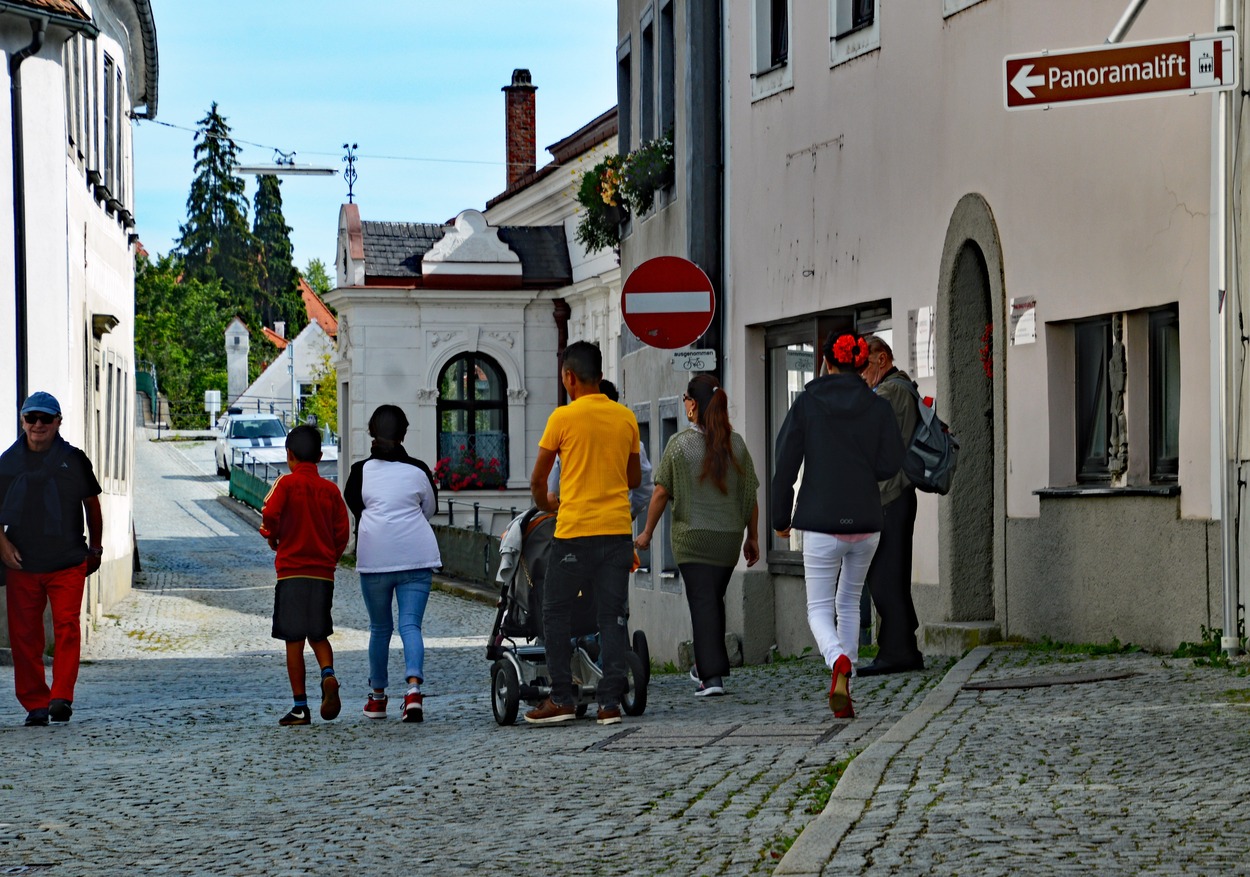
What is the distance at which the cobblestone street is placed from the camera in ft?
23.2

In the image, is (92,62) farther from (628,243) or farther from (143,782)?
(143,782)

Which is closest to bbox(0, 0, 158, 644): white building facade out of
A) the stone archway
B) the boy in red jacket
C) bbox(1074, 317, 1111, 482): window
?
the boy in red jacket

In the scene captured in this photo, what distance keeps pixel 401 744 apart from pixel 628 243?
14.0 meters

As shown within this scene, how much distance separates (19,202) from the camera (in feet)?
67.9

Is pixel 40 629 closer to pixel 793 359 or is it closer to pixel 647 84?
pixel 793 359

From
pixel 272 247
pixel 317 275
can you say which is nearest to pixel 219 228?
pixel 272 247

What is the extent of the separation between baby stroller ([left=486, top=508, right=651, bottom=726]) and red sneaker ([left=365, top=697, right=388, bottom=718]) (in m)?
1.14

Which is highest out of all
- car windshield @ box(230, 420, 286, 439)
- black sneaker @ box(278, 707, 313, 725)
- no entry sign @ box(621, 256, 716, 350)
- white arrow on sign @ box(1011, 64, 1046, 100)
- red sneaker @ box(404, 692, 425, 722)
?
white arrow on sign @ box(1011, 64, 1046, 100)

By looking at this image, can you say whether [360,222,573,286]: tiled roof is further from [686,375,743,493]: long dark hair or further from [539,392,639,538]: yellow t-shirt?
[539,392,639,538]: yellow t-shirt

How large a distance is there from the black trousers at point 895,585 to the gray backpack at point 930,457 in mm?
453

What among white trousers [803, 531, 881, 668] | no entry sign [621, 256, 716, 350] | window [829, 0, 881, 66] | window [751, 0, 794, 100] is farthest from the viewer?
window [751, 0, 794, 100]

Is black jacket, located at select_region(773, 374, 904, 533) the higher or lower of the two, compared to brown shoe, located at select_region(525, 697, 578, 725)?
higher

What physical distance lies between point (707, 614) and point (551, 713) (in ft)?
6.13

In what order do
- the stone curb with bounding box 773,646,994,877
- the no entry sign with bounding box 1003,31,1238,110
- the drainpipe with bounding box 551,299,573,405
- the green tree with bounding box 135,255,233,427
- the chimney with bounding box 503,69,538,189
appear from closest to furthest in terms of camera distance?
the stone curb with bounding box 773,646,994,877
the no entry sign with bounding box 1003,31,1238,110
the drainpipe with bounding box 551,299,573,405
the chimney with bounding box 503,69,538,189
the green tree with bounding box 135,255,233,427
